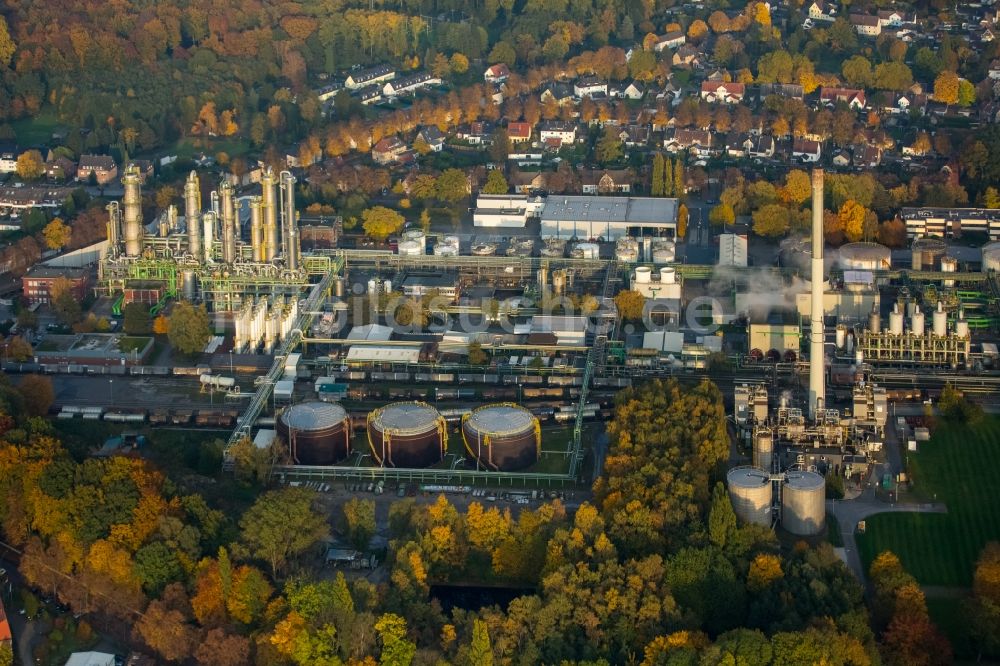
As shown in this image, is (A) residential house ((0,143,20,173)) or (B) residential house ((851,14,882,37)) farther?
(B) residential house ((851,14,882,37))

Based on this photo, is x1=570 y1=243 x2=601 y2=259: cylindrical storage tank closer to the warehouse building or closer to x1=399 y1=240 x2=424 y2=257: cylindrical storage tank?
the warehouse building

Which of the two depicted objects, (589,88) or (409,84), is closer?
(589,88)

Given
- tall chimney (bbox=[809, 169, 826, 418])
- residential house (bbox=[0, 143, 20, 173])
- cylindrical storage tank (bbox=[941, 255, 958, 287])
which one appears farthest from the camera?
residential house (bbox=[0, 143, 20, 173])

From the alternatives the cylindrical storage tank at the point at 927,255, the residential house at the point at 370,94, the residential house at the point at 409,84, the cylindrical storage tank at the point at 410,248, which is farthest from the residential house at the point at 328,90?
the cylindrical storage tank at the point at 927,255

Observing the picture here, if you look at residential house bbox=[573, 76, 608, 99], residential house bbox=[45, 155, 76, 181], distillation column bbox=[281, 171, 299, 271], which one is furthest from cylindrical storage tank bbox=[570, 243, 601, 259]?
residential house bbox=[45, 155, 76, 181]

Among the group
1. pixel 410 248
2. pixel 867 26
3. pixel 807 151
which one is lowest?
pixel 410 248

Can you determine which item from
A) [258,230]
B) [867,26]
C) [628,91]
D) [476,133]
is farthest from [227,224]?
[867,26]

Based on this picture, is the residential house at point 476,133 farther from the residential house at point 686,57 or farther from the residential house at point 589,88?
the residential house at point 686,57

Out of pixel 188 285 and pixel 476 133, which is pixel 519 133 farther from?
pixel 188 285
